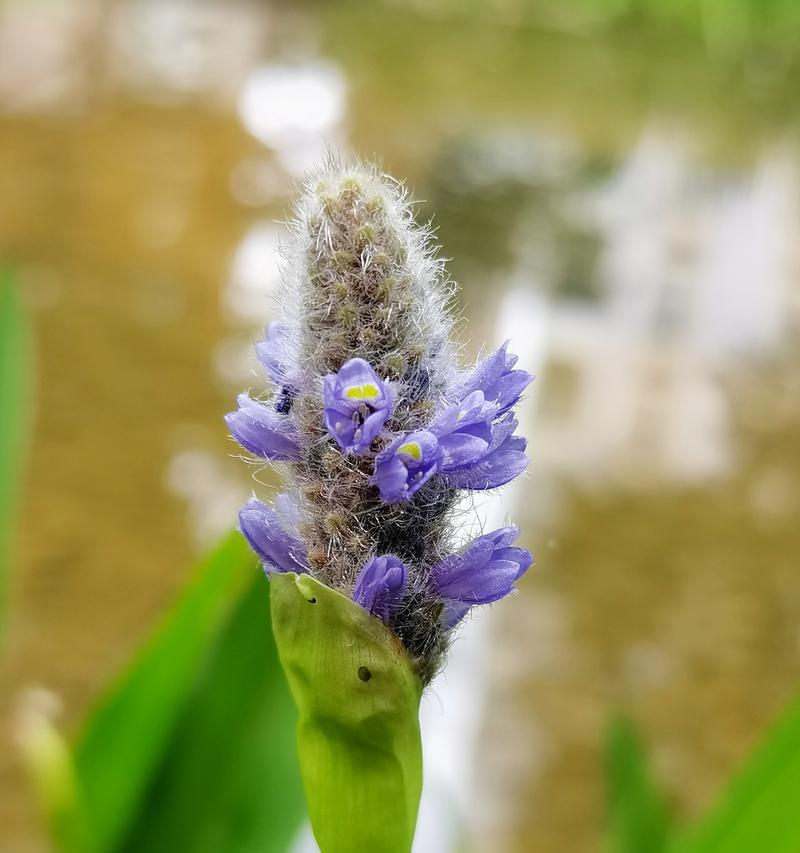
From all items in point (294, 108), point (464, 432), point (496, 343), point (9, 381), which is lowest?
point (464, 432)

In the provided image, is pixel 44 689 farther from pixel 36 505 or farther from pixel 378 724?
pixel 378 724

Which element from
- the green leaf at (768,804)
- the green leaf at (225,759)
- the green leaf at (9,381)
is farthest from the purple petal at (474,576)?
the green leaf at (9,381)

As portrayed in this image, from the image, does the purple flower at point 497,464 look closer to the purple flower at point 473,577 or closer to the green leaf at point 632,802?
the purple flower at point 473,577

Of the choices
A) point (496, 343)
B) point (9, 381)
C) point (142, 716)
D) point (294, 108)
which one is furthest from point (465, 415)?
point (294, 108)

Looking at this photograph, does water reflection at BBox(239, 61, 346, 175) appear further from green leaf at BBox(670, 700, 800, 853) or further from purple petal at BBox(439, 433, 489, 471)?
purple petal at BBox(439, 433, 489, 471)

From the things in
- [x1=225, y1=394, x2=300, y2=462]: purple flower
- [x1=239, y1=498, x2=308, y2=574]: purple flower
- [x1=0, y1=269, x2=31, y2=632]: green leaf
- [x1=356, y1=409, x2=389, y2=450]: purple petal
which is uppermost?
[x1=0, y1=269, x2=31, y2=632]: green leaf

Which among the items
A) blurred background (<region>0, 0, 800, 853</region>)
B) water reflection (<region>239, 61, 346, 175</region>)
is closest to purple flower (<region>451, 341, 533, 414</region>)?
blurred background (<region>0, 0, 800, 853</region>)

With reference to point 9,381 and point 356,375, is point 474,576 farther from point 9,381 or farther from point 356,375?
point 9,381
